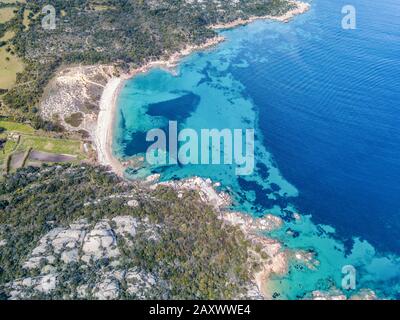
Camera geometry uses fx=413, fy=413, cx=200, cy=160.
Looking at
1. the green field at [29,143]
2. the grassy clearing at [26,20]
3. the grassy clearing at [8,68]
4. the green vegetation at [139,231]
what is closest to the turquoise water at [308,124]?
the green vegetation at [139,231]

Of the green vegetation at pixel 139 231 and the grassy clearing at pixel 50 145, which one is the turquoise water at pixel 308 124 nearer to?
the green vegetation at pixel 139 231

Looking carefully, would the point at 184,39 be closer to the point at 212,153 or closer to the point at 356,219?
the point at 212,153

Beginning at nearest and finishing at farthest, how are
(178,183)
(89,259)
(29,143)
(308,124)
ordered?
(89,259) → (178,183) → (29,143) → (308,124)

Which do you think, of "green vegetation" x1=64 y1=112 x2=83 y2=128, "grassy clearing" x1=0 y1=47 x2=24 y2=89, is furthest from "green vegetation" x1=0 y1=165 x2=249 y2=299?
"grassy clearing" x1=0 y1=47 x2=24 y2=89

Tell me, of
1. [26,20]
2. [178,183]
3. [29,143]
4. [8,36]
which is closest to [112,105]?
[29,143]

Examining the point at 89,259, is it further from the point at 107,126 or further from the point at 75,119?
the point at 75,119

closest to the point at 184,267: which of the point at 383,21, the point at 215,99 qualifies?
the point at 215,99

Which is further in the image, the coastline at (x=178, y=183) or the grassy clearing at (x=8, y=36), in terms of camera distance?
the grassy clearing at (x=8, y=36)
